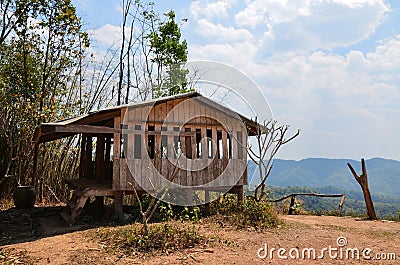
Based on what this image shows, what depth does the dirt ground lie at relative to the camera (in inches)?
213

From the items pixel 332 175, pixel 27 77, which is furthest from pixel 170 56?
pixel 332 175

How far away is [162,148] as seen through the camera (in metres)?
9.42

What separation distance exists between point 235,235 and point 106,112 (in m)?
4.07

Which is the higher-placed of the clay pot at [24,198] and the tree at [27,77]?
the tree at [27,77]

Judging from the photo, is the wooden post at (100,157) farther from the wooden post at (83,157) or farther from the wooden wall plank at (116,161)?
the wooden wall plank at (116,161)

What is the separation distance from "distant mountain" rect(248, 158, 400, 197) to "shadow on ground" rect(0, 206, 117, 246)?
316 ft

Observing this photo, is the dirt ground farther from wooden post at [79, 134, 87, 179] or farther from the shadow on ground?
wooden post at [79, 134, 87, 179]

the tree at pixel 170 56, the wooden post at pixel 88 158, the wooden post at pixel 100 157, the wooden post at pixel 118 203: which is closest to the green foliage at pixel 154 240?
the wooden post at pixel 118 203

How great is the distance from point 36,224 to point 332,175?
476 feet

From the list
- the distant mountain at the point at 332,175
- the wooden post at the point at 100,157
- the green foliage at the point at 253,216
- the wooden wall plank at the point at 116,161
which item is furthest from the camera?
the distant mountain at the point at 332,175

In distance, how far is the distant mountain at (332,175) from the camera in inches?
4432

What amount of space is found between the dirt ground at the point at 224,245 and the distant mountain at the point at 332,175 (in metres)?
96.3

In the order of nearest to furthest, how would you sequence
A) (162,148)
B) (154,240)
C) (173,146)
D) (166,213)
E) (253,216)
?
1. (154,240)
2. (166,213)
3. (253,216)
4. (173,146)
5. (162,148)

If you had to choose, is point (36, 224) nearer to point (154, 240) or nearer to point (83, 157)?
point (83, 157)
